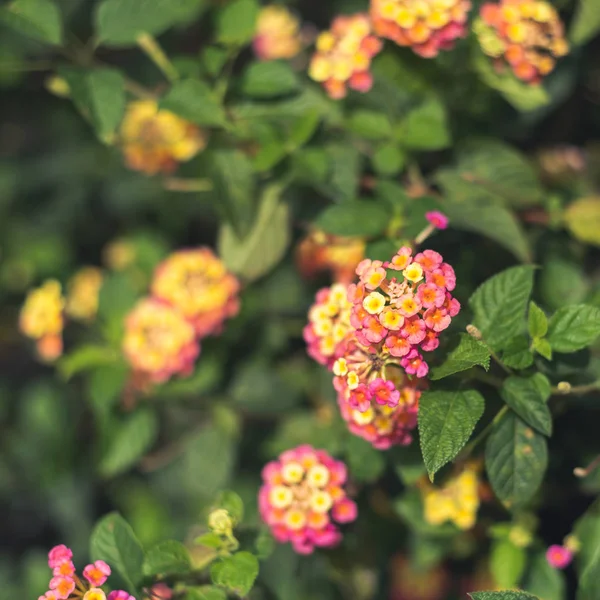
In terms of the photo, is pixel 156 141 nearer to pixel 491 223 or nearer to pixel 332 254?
pixel 332 254

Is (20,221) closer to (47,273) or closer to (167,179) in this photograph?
(47,273)

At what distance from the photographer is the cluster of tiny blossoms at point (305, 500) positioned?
3.94ft

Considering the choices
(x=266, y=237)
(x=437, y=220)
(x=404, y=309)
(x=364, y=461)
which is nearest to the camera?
(x=404, y=309)

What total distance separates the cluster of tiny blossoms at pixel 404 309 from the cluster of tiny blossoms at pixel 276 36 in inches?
43.1

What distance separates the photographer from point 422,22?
1312 mm

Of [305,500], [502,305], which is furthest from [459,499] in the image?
A: [502,305]

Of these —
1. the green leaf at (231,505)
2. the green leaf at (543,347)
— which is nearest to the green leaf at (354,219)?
the green leaf at (543,347)

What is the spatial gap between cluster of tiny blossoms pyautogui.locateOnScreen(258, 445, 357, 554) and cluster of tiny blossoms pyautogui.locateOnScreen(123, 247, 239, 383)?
43cm

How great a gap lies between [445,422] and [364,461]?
1.10ft

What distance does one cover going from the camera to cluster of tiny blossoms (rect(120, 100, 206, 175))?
181cm

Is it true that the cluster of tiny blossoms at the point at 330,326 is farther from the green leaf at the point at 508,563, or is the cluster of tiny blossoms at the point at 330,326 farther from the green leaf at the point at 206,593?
the green leaf at the point at 508,563

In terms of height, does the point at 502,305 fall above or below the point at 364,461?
above

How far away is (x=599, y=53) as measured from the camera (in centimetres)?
178

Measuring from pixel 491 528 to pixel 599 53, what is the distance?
111 centimetres
